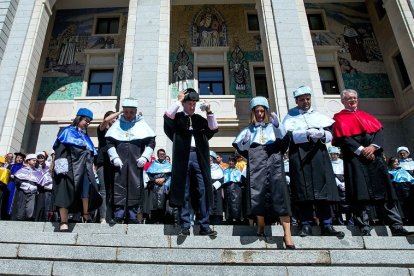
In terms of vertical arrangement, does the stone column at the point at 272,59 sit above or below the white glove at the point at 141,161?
above

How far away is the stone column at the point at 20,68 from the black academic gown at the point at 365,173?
10675 mm

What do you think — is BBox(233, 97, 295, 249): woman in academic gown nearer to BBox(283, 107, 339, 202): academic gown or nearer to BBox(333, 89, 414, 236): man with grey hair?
BBox(283, 107, 339, 202): academic gown

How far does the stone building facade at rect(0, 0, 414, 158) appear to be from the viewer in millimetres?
12156

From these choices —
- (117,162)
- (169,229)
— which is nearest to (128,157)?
(117,162)

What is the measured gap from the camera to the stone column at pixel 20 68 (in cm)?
1142

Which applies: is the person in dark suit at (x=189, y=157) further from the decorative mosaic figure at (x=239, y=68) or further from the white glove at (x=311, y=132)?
the decorative mosaic figure at (x=239, y=68)

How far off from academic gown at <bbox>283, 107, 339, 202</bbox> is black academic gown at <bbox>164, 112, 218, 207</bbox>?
118 centimetres

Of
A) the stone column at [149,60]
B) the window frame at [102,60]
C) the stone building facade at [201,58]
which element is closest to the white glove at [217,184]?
the stone column at [149,60]

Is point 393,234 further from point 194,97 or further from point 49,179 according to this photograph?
point 49,179

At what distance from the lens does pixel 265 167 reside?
14.2 ft

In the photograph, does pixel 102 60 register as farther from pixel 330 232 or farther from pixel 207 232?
pixel 330 232

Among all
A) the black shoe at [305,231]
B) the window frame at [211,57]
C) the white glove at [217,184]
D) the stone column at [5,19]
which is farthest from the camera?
the window frame at [211,57]

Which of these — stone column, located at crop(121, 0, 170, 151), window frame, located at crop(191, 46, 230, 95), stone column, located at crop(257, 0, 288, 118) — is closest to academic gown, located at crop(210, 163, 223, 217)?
stone column, located at crop(121, 0, 170, 151)

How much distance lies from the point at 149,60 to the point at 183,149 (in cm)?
874
